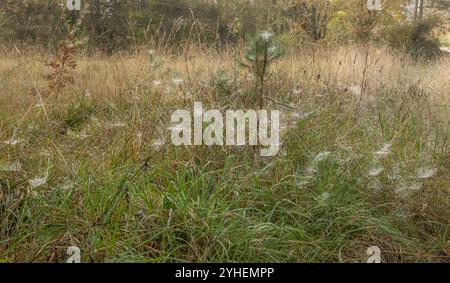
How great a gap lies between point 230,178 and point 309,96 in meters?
1.55

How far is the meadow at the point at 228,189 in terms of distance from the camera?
7.24ft

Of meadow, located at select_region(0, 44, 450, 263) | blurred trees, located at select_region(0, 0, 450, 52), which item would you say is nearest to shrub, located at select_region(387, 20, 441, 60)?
blurred trees, located at select_region(0, 0, 450, 52)

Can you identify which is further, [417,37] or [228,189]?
[417,37]

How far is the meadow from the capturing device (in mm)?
2207

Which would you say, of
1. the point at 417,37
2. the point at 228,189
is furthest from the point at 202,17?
the point at 228,189

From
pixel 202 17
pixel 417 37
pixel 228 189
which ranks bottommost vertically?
pixel 417 37

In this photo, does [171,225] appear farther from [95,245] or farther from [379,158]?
[379,158]

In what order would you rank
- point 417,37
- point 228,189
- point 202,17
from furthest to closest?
point 417,37
point 202,17
point 228,189

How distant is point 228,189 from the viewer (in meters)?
2.60

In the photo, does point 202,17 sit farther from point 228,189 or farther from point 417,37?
point 228,189

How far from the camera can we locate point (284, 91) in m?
4.32

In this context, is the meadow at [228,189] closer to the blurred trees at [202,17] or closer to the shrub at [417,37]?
the blurred trees at [202,17]

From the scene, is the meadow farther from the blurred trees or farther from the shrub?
the shrub

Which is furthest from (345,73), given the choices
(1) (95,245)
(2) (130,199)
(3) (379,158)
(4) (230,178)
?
(1) (95,245)
